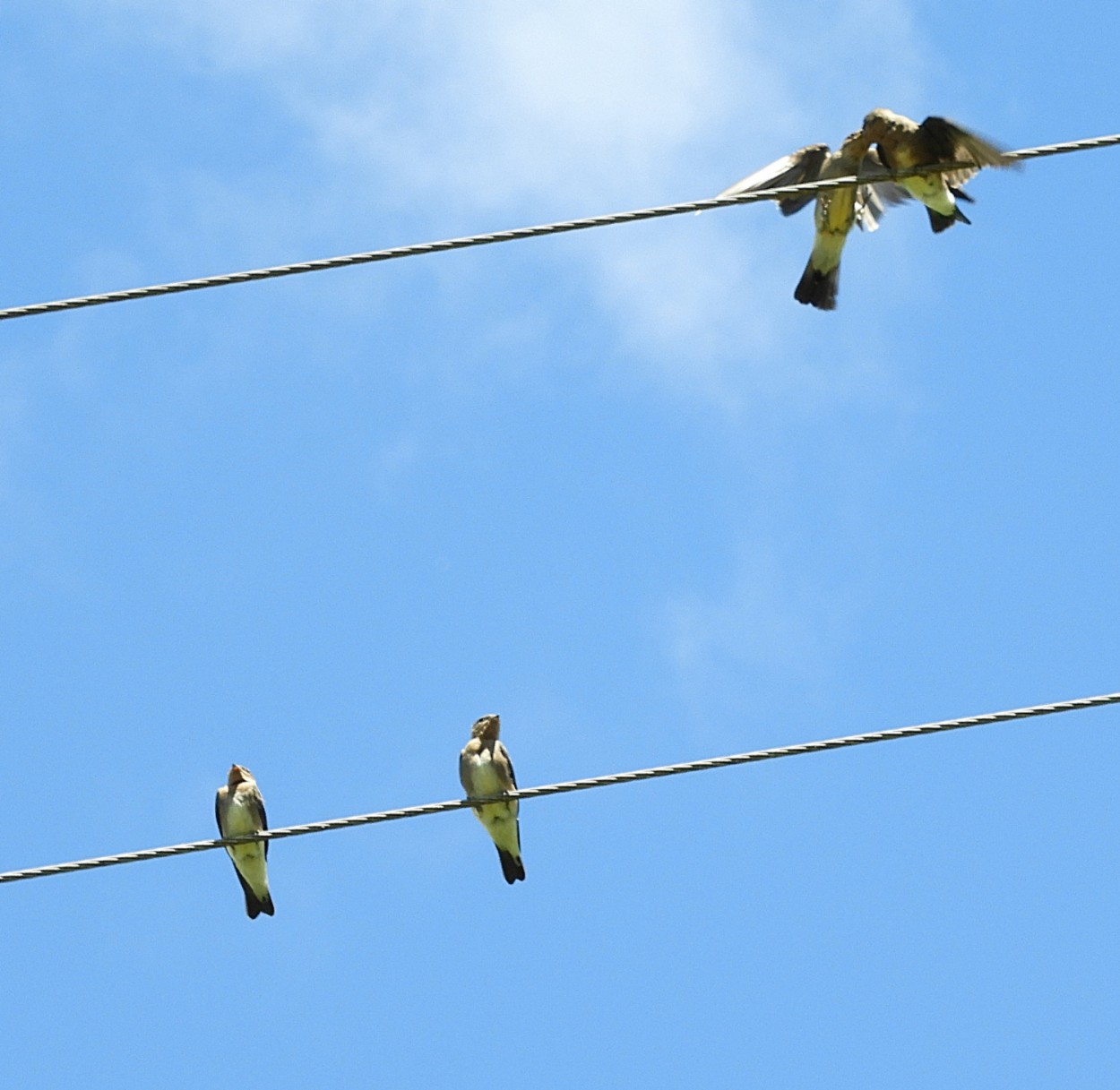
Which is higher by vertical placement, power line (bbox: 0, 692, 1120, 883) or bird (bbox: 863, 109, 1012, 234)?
bird (bbox: 863, 109, 1012, 234)

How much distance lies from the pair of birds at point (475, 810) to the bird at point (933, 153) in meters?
3.85

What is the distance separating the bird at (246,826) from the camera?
1409 centimetres

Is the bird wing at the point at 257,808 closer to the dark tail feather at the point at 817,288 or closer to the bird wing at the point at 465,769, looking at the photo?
the bird wing at the point at 465,769

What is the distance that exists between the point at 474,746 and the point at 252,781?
4.80 feet

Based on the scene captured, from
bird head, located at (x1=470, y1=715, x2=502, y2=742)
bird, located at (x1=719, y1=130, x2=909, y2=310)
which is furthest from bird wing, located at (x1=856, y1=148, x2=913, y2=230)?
bird head, located at (x1=470, y1=715, x2=502, y2=742)

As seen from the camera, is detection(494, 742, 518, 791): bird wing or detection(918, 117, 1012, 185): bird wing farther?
detection(494, 742, 518, 791): bird wing

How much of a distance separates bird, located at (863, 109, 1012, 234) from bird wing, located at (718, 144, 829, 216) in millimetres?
290

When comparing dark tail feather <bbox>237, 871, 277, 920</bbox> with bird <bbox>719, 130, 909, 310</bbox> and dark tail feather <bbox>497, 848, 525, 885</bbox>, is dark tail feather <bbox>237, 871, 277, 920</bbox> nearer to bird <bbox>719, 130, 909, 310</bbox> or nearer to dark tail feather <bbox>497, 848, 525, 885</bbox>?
dark tail feather <bbox>497, 848, 525, 885</bbox>

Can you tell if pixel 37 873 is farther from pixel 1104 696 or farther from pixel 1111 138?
pixel 1111 138

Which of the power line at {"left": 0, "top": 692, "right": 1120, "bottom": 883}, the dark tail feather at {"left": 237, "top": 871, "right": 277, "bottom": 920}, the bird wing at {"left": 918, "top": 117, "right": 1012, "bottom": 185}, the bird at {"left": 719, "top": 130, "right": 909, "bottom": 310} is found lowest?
the power line at {"left": 0, "top": 692, "right": 1120, "bottom": 883}

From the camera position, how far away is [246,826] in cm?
1420

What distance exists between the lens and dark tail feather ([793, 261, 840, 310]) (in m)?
12.8

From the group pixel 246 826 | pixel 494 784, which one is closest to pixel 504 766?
pixel 494 784

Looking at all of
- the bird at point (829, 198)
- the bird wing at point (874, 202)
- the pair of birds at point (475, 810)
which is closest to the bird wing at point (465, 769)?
the pair of birds at point (475, 810)
